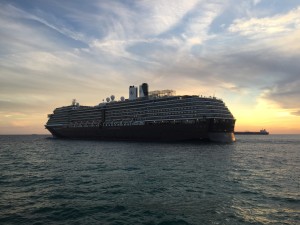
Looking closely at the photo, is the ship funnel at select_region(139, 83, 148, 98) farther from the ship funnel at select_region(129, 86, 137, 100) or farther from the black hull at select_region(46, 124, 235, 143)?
the black hull at select_region(46, 124, 235, 143)

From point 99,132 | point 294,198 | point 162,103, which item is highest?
point 162,103

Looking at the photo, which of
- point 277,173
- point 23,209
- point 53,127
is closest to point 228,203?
point 23,209

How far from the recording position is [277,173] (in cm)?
3181

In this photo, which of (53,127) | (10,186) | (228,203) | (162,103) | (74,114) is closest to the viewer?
(228,203)

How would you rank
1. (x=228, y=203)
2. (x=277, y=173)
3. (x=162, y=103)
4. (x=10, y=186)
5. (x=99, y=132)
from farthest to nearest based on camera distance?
(x=99, y=132) < (x=162, y=103) < (x=277, y=173) < (x=10, y=186) < (x=228, y=203)

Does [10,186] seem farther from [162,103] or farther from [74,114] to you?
[74,114]

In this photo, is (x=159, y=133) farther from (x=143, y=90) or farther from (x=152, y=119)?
(x=143, y=90)

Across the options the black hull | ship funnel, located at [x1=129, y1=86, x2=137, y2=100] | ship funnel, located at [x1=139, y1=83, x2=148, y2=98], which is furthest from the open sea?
ship funnel, located at [x1=129, y1=86, x2=137, y2=100]

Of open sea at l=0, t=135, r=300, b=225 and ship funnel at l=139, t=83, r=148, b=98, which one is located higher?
ship funnel at l=139, t=83, r=148, b=98

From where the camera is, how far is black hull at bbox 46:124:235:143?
267 ft

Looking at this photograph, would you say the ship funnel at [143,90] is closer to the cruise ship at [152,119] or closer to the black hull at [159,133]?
the cruise ship at [152,119]

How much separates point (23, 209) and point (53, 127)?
137 m

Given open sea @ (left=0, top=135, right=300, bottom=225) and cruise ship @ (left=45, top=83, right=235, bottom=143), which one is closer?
open sea @ (left=0, top=135, right=300, bottom=225)

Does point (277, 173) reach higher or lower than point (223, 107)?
lower
